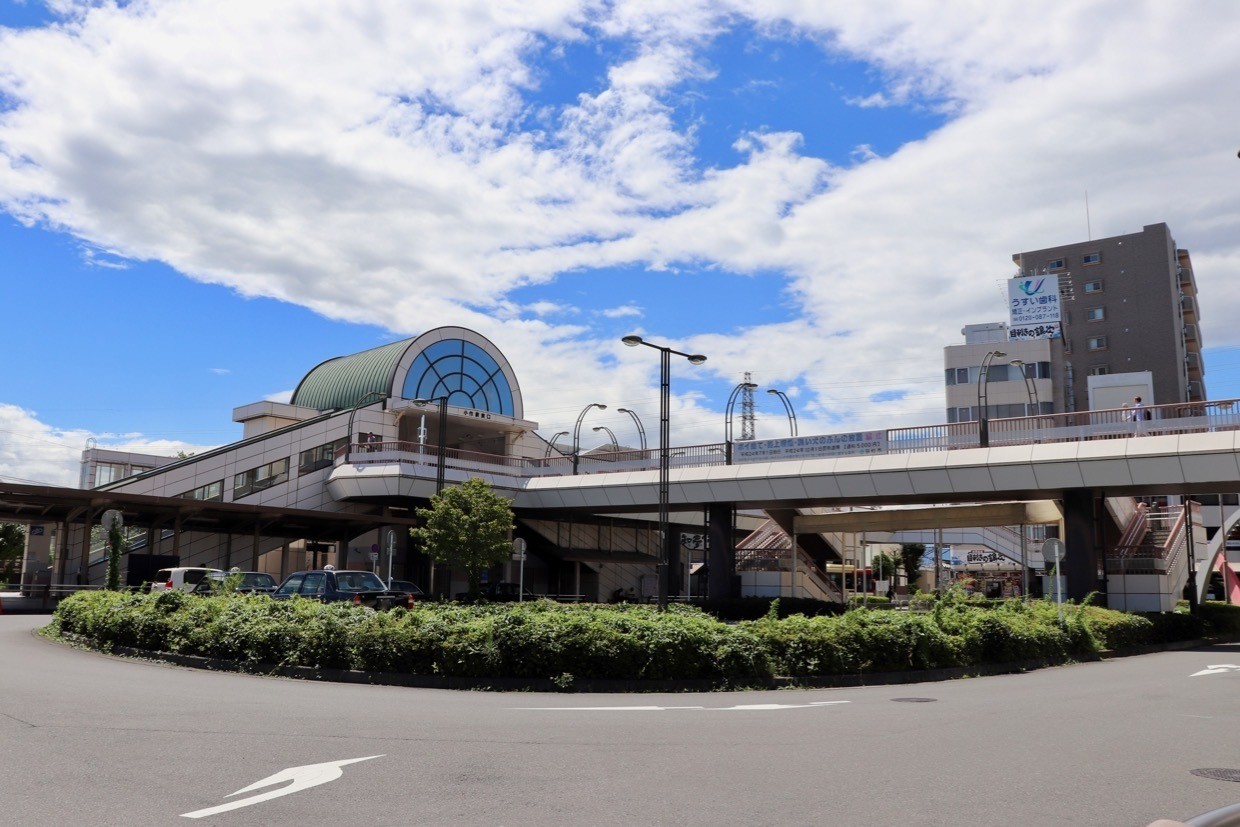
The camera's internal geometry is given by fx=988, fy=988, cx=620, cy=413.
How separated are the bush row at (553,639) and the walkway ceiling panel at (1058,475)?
12391 mm

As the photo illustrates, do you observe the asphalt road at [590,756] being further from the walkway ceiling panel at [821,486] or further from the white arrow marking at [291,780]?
the walkway ceiling panel at [821,486]

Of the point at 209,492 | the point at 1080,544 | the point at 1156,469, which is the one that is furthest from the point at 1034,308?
the point at 209,492

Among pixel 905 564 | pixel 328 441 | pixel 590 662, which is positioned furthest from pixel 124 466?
pixel 590 662

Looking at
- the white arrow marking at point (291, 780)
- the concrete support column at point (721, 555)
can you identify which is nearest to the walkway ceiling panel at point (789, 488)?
the concrete support column at point (721, 555)

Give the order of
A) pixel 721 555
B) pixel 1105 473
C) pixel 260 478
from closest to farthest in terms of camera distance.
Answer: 1. pixel 1105 473
2. pixel 721 555
3. pixel 260 478

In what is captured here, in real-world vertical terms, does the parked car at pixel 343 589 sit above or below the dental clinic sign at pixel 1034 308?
below

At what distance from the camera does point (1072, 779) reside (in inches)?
313

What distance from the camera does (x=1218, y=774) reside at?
8.30 metres

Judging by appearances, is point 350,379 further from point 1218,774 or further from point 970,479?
point 1218,774

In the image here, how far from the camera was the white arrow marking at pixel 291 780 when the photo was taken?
21.3 feet

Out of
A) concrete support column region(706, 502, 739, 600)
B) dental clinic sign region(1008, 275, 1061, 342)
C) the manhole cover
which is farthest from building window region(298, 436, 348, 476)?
dental clinic sign region(1008, 275, 1061, 342)

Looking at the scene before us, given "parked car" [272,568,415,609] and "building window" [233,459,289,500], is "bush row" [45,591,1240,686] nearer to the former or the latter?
"parked car" [272,568,415,609]

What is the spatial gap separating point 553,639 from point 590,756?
243 inches

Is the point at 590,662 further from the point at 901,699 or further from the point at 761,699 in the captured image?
the point at 901,699
